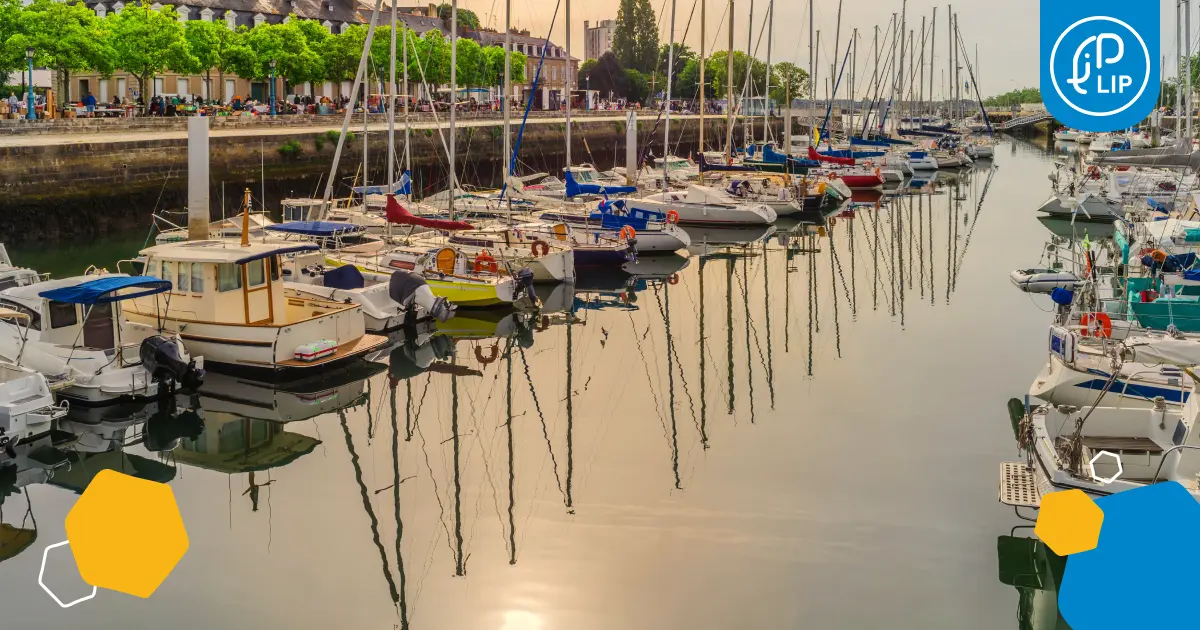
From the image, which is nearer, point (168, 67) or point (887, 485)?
point (887, 485)

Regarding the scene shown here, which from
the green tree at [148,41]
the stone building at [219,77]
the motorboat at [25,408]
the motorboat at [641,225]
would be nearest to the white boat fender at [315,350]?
the motorboat at [25,408]

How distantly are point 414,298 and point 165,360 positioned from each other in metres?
5.76

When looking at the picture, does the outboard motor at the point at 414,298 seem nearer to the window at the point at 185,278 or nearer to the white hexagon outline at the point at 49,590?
the window at the point at 185,278

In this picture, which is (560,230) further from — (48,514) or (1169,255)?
(48,514)

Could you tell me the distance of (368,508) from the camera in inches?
518

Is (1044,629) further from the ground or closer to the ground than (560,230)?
closer to the ground

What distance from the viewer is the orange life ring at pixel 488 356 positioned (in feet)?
65.7

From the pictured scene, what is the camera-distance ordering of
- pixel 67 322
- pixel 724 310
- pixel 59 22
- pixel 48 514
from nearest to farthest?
pixel 48 514, pixel 67 322, pixel 724 310, pixel 59 22

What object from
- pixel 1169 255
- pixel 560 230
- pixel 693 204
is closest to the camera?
pixel 1169 255

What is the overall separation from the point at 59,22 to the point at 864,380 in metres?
40.0

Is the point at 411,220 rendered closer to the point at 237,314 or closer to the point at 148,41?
the point at 237,314

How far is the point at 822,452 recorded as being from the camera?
1509cm

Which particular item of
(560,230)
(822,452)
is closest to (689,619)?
(822,452)

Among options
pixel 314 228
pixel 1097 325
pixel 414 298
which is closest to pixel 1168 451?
pixel 1097 325
